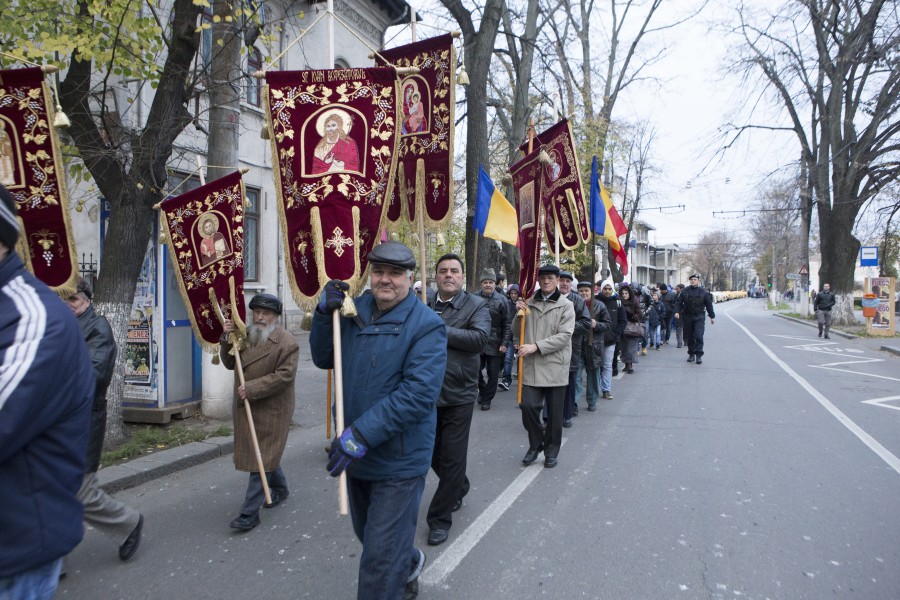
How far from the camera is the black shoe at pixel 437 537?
411 cm

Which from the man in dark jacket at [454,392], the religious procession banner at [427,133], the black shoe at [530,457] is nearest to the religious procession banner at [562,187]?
the religious procession banner at [427,133]

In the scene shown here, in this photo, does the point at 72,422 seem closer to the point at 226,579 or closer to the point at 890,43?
the point at 226,579

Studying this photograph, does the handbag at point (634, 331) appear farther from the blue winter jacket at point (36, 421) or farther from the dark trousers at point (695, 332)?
the blue winter jacket at point (36, 421)

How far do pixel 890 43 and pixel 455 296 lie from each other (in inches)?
625

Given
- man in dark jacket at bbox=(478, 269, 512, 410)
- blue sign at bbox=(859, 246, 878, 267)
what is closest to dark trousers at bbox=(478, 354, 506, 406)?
man in dark jacket at bbox=(478, 269, 512, 410)

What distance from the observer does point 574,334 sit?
760 cm

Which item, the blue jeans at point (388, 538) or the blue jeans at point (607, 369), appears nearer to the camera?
the blue jeans at point (388, 538)

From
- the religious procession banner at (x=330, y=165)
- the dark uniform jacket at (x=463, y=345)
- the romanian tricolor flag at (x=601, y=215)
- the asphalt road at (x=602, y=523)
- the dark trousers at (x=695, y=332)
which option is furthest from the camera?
the dark trousers at (x=695, y=332)

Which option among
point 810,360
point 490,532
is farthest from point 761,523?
point 810,360

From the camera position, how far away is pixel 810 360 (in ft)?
47.6

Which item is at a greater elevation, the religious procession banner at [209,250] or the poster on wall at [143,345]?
the religious procession banner at [209,250]

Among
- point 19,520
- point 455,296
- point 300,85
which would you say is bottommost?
point 19,520

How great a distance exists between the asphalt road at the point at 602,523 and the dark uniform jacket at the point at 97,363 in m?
0.74

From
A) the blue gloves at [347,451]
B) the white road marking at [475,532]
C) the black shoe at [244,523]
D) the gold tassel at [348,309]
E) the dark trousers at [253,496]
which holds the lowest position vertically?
the white road marking at [475,532]
